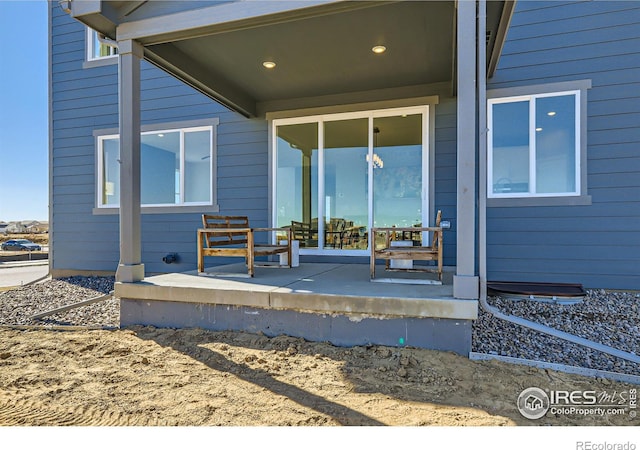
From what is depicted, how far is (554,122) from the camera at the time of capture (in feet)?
14.7

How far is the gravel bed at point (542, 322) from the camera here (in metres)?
2.69

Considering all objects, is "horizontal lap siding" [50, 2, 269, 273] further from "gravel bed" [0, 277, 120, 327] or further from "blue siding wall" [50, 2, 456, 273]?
"gravel bed" [0, 277, 120, 327]

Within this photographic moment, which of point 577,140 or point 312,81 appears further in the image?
point 312,81

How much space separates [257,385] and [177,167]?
4.68 meters

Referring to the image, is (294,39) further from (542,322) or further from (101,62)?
(101,62)

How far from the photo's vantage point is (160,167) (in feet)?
20.0

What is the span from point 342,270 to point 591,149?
10.7 ft

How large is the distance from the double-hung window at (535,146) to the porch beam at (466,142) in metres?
2.27

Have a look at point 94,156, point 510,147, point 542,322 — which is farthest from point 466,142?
point 94,156

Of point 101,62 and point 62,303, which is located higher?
point 101,62

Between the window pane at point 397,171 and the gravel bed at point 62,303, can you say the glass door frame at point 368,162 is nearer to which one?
the window pane at point 397,171

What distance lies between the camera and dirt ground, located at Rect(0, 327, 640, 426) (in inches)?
70.8

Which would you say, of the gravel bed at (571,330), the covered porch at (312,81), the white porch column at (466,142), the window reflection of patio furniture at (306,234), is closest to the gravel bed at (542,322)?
the gravel bed at (571,330)

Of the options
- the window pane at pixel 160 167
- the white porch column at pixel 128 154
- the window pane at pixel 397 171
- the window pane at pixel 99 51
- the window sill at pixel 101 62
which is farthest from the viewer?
the window pane at pixel 99 51
